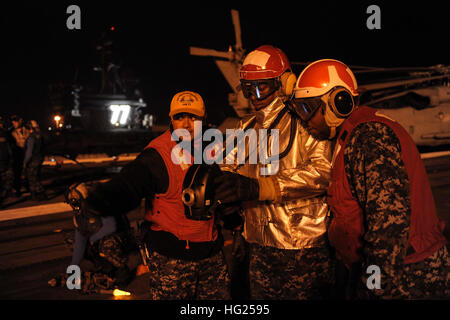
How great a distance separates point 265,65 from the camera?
107 inches

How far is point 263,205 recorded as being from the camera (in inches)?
98.7

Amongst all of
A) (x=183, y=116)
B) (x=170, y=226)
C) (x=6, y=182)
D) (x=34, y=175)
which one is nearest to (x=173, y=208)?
(x=170, y=226)

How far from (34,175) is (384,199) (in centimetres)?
1040

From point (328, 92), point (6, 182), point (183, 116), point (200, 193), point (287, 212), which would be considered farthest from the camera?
point (6, 182)

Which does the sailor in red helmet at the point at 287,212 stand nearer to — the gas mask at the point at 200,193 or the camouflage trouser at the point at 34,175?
the gas mask at the point at 200,193

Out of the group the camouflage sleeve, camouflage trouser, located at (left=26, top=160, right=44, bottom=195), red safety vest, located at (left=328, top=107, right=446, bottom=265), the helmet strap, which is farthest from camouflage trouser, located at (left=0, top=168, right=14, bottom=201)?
the camouflage sleeve

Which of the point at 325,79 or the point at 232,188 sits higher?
the point at 325,79

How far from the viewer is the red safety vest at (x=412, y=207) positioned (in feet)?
5.89

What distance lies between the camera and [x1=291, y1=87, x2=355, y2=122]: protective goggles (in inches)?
85.0

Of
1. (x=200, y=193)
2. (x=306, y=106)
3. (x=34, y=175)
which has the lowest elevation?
(x=200, y=193)

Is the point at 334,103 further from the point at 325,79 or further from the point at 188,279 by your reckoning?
the point at 188,279

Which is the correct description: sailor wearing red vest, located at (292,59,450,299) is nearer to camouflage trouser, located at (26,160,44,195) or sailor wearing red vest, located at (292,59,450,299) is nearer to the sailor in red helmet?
the sailor in red helmet

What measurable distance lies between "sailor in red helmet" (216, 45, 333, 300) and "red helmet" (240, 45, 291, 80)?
0.15 feet
